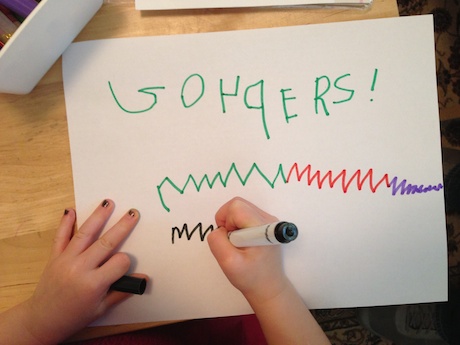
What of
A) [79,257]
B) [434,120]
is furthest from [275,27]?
[79,257]

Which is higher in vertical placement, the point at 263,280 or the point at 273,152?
the point at 273,152

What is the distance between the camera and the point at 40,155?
0.45 metres

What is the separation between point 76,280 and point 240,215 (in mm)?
202

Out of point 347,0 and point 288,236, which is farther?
point 347,0

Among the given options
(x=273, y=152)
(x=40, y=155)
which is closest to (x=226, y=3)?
(x=273, y=152)

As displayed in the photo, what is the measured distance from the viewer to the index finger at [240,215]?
1.34ft

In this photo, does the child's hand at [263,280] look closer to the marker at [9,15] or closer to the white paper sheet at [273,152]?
the white paper sheet at [273,152]

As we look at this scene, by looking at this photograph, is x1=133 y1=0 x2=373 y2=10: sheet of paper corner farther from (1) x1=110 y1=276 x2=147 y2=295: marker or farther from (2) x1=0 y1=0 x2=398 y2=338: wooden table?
(1) x1=110 y1=276 x2=147 y2=295: marker

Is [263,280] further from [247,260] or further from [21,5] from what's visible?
[21,5]

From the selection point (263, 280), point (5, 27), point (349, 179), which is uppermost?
point (5, 27)

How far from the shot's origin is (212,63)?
0.45 metres

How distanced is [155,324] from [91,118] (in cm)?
26

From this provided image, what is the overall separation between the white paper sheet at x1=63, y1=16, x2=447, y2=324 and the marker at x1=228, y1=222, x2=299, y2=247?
65 mm

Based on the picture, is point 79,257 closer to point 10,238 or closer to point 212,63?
point 10,238
